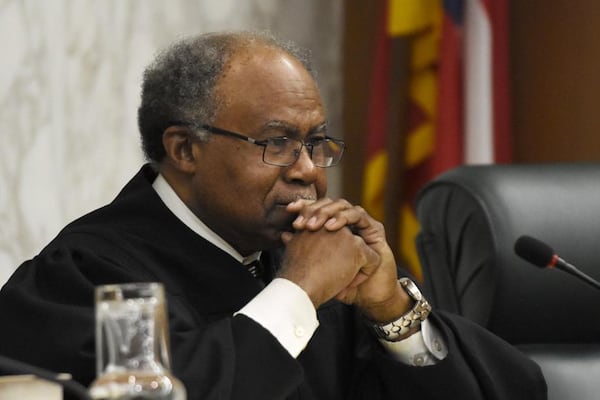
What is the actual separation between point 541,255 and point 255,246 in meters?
0.59

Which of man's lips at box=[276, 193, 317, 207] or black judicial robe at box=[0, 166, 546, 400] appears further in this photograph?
man's lips at box=[276, 193, 317, 207]

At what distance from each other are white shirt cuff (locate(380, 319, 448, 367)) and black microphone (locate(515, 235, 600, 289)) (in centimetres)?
26

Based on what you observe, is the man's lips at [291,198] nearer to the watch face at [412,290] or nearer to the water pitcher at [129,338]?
the watch face at [412,290]

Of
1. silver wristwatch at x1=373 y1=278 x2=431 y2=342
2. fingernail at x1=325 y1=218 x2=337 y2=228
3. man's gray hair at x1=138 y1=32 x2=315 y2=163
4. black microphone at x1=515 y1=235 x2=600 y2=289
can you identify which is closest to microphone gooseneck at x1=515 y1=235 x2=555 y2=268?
black microphone at x1=515 y1=235 x2=600 y2=289

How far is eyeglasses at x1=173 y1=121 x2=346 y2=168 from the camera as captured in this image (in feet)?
8.00

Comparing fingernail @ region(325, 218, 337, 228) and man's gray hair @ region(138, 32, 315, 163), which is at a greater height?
man's gray hair @ region(138, 32, 315, 163)

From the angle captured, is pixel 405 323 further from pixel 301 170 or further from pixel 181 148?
pixel 181 148

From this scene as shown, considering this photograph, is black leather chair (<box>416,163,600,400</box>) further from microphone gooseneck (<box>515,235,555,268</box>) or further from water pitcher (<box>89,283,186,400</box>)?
water pitcher (<box>89,283,186,400</box>)

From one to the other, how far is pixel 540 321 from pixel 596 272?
6.4 inches

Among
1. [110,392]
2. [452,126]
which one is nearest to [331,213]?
[110,392]

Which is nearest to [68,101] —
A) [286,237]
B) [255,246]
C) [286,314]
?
[255,246]

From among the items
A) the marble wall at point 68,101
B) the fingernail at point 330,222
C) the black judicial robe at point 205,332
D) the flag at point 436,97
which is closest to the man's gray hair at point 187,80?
the black judicial robe at point 205,332

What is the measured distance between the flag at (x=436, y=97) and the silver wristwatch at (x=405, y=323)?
1.86 meters

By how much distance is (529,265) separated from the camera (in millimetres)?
2674
